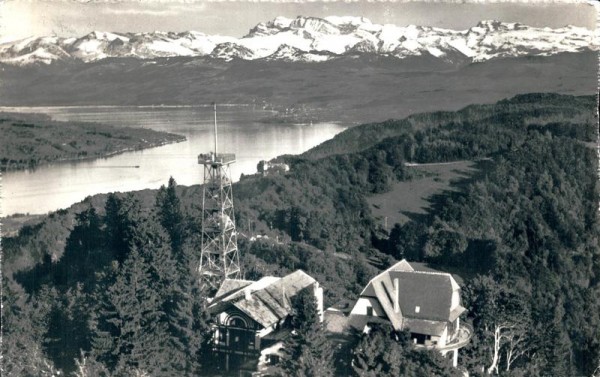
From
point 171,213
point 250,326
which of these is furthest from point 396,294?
point 171,213

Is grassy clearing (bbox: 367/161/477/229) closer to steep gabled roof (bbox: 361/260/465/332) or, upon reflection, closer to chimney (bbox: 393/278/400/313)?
steep gabled roof (bbox: 361/260/465/332)

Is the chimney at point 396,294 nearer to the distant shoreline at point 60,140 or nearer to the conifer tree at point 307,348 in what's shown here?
the conifer tree at point 307,348

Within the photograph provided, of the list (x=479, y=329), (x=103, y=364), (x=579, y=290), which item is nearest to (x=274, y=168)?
(x=579, y=290)

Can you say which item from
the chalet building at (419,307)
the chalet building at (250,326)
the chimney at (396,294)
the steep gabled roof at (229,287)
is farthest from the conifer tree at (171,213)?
the chimney at (396,294)

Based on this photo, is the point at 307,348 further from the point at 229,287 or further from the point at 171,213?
the point at 171,213

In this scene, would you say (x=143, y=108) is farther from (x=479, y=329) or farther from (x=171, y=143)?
(x=479, y=329)

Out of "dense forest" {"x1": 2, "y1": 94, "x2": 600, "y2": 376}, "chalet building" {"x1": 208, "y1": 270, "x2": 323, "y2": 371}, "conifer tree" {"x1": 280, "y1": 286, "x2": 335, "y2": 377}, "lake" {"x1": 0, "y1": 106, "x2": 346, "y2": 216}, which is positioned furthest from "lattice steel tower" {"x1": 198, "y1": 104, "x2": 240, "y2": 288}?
"conifer tree" {"x1": 280, "y1": 286, "x2": 335, "y2": 377}
